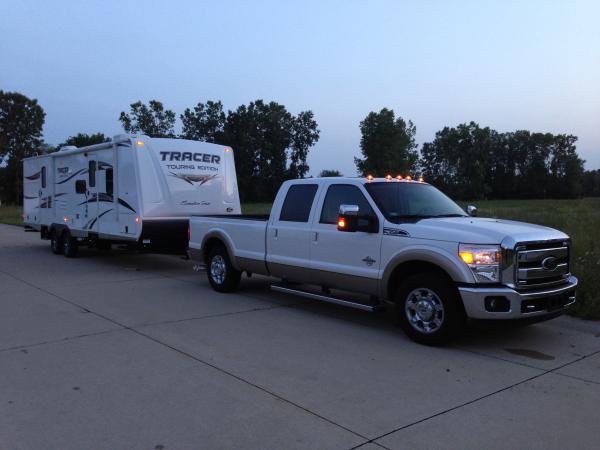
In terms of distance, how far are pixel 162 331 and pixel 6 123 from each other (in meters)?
83.5

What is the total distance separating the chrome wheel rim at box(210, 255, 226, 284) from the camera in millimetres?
9789

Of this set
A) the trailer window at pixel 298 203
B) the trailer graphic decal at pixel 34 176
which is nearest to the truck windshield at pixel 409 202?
the trailer window at pixel 298 203

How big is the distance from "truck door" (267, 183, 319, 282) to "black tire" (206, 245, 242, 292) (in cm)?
127

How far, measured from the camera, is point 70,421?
4.24m

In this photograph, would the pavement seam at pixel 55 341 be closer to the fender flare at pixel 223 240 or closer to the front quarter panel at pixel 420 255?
the fender flare at pixel 223 240

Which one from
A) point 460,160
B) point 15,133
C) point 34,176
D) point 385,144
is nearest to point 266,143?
point 385,144

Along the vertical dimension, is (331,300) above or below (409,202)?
below

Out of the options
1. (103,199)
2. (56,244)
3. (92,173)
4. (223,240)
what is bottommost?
(56,244)

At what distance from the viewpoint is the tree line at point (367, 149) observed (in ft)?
261

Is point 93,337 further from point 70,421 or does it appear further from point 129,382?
point 70,421

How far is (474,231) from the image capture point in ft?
20.1

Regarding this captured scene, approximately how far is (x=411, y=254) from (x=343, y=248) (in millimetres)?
Answer: 1155

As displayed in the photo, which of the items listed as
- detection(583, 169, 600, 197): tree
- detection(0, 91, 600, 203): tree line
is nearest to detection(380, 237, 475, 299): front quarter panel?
detection(0, 91, 600, 203): tree line

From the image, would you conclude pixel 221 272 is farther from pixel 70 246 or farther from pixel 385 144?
pixel 385 144
